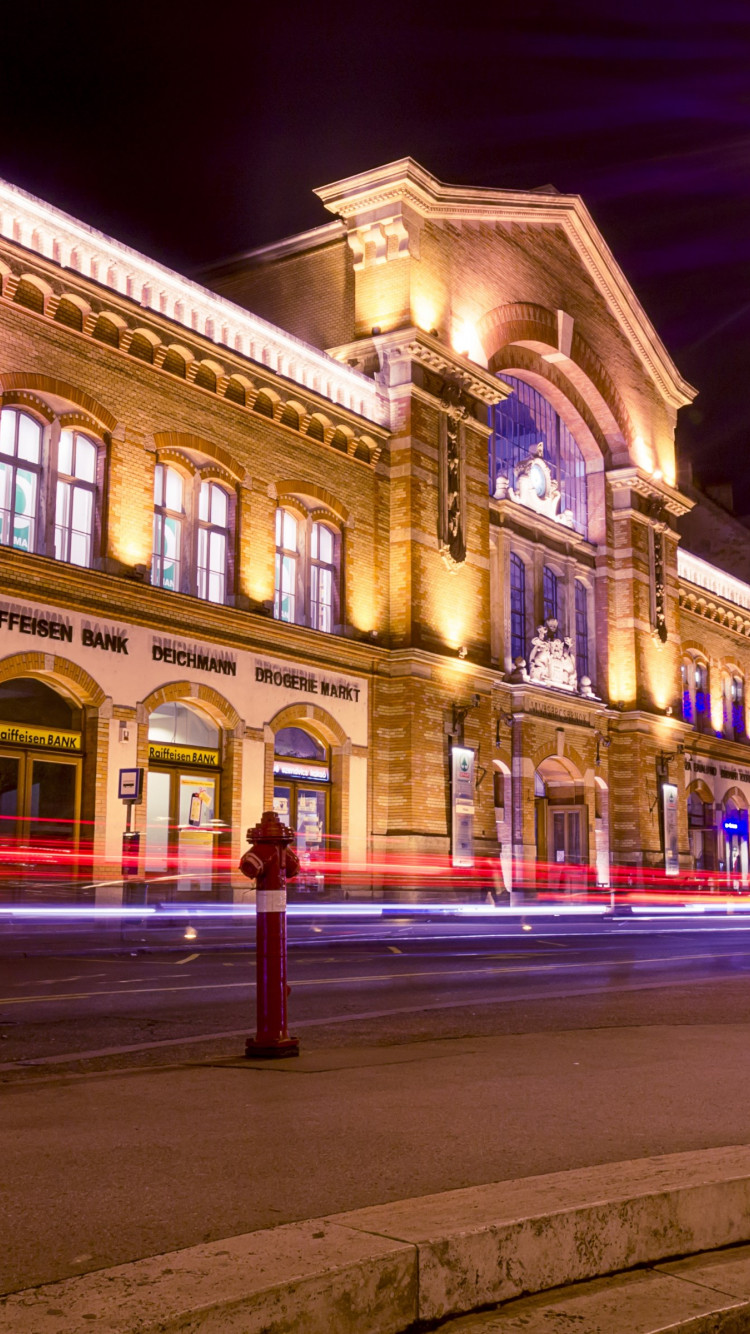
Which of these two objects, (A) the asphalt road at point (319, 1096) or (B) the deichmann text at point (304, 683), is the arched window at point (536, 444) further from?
(A) the asphalt road at point (319, 1096)

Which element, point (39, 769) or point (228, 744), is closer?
point (39, 769)

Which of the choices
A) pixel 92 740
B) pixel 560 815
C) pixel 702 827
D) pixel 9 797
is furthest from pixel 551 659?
pixel 9 797

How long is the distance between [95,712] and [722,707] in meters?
31.1

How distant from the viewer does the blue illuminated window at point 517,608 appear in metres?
35.3

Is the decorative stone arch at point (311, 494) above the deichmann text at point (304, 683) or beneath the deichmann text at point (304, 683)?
above

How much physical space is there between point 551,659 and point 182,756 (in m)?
14.1

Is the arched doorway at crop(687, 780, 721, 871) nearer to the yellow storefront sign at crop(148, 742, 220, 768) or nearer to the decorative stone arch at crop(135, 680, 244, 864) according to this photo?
the decorative stone arch at crop(135, 680, 244, 864)

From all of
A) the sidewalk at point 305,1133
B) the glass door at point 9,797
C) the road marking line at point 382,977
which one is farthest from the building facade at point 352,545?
the sidewalk at point 305,1133

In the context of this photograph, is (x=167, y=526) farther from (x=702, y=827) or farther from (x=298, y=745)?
(x=702, y=827)

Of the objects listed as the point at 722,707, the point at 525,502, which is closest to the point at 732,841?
the point at 722,707

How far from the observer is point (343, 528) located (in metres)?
29.3

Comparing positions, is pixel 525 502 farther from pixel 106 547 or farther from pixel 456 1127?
pixel 456 1127

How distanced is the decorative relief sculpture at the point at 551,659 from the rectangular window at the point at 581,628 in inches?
65.6

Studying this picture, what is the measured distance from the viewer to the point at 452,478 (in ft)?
103
